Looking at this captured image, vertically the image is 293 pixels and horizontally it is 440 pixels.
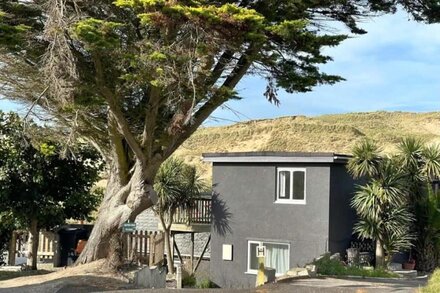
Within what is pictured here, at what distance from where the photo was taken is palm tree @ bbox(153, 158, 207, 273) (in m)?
26.1

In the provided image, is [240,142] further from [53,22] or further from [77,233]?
[53,22]

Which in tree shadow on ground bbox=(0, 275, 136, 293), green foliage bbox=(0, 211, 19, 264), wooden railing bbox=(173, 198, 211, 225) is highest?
wooden railing bbox=(173, 198, 211, 225)

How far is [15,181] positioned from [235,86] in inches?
350

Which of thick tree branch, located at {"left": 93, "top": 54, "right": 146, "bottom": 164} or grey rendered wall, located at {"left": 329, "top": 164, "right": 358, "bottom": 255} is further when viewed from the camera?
grey rendered wall, located at {"left": 329, "top": 164, "right": 358, "bottom": 255}

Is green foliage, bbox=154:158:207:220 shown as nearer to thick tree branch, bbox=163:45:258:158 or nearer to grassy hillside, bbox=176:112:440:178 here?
thick tree branch, bbox=163:45:258:158

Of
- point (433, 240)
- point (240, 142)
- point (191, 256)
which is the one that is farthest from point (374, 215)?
→ point (240, 142)

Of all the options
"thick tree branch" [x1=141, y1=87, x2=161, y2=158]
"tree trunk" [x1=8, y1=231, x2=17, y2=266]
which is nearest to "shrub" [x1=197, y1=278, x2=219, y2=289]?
"thick tree branch" [x1=141, y1=87, x2=161, y2=158]

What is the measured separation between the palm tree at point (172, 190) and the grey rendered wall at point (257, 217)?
37.0 inches

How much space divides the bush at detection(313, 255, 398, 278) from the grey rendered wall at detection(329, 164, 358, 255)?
161 inches

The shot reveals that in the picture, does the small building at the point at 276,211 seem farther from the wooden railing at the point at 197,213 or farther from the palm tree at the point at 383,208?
the palm tree at the point at 383,208

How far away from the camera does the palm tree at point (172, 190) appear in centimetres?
2612

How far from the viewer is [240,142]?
220 feet

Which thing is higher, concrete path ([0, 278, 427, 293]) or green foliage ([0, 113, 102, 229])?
green foliage ([0, 113, 102, 229])

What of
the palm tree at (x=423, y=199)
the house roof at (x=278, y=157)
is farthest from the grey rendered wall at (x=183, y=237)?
the palm tree at (x=423, y=199)
